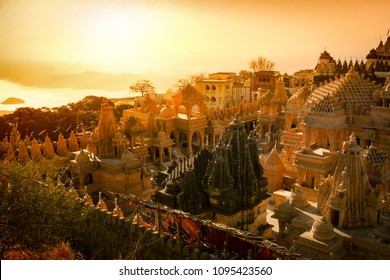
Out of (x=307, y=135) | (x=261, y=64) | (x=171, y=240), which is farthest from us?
(x=261, y=64)

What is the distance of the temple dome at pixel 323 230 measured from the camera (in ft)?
32.4

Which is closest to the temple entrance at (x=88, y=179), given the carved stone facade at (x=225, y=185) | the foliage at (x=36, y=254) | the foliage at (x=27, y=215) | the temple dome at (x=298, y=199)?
the carved stone facade at (x=225, y=185)

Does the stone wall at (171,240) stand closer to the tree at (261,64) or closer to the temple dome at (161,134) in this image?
the temple dome at (161,134)

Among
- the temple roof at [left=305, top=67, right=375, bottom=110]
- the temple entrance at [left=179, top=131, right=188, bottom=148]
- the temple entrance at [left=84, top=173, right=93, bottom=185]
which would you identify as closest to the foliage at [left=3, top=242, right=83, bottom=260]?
the temple entrance at [left=84, top=173, right=93, bottom=185]

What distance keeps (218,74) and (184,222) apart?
154ft

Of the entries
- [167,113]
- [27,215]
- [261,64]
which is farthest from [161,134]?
[261,64]

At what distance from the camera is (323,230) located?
9.88 m

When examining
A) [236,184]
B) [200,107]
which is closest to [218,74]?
[200,107]

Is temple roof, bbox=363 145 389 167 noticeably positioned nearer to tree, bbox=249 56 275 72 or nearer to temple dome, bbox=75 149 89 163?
temple dome, bbox=75 149 89 163

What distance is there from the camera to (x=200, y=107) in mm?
28406

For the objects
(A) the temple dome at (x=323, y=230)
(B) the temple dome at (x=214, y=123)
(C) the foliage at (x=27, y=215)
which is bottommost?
(A) the temple dome at (x=323, y=230)

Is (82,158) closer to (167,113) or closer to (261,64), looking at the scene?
(167,113)

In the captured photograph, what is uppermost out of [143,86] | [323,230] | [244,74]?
[244,74]
